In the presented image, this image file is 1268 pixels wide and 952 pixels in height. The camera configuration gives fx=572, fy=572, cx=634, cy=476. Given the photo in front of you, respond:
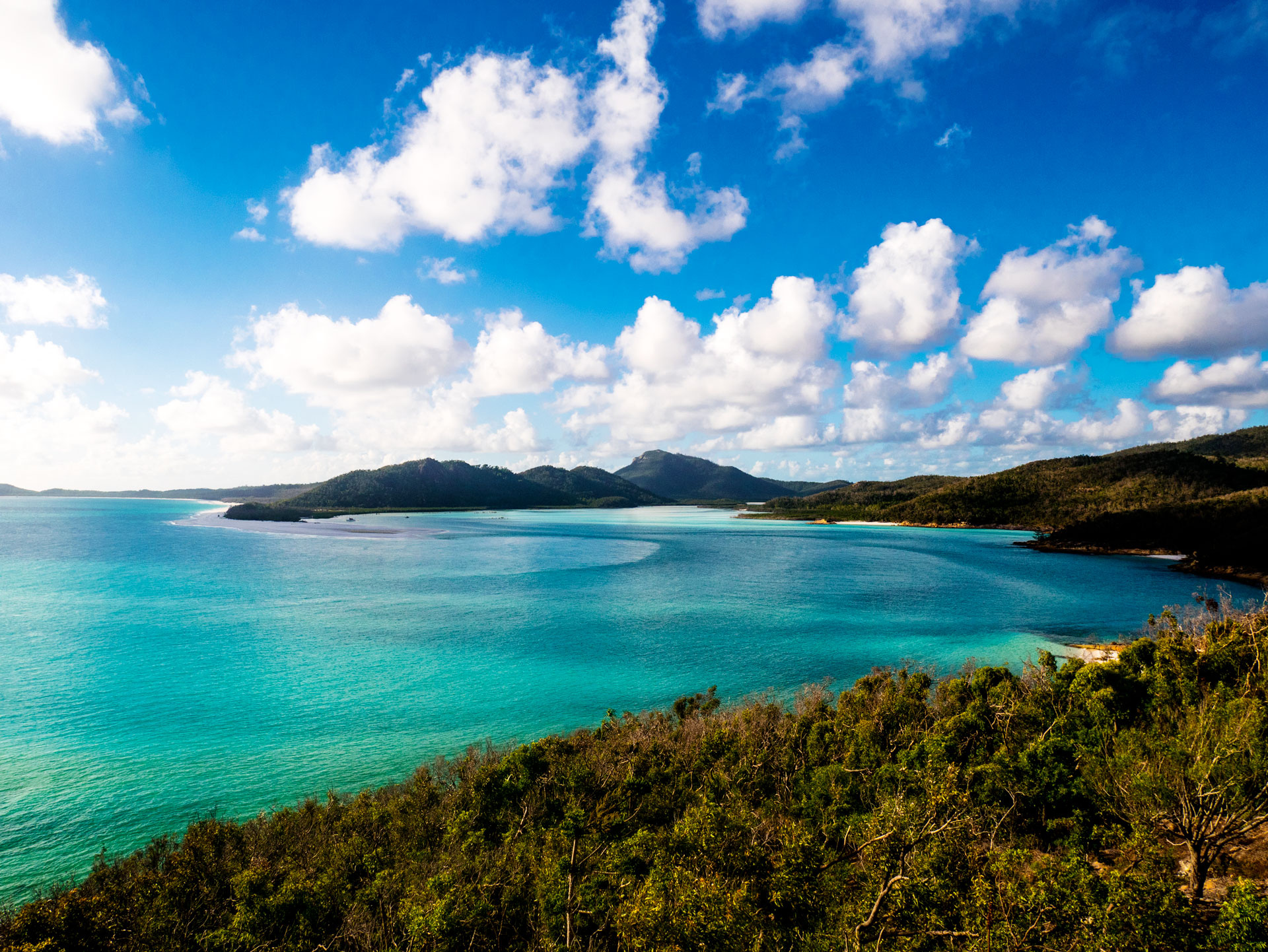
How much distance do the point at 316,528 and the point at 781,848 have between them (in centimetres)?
16171

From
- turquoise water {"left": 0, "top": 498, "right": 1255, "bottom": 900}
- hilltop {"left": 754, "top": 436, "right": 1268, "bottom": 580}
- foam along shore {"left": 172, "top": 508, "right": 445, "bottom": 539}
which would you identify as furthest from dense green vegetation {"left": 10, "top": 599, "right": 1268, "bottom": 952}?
foam along shore {"left": 172, "top": 508, "right": 445, "bottom": 539}

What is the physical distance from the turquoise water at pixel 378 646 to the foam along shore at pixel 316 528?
121ft

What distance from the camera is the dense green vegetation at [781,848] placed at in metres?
9.34

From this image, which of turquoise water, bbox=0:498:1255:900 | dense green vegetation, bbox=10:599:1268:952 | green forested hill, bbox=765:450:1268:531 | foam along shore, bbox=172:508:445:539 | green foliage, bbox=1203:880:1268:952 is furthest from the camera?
foam along shore, bbox=172:508:445:539

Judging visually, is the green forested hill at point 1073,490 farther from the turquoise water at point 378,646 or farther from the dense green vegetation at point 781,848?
the dense green vegetation at point 781,848

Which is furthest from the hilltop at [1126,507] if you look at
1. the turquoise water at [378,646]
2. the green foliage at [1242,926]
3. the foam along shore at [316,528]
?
the foam along shore at [316,528]

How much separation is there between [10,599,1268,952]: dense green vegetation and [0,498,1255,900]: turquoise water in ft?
19.2

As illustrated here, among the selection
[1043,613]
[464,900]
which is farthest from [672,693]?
[1043,613]

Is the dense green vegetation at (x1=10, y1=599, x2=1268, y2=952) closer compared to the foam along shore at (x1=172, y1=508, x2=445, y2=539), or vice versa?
the dense green vegetation at (x1=10, y1=599, x2=1268, y2=952)

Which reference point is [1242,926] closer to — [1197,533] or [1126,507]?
[1197,533]

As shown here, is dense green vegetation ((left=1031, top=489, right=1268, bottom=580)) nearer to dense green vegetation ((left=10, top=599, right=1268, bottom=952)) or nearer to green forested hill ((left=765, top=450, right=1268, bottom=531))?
green forested hill ((left=765, top=450, right=1268, bottom=531))

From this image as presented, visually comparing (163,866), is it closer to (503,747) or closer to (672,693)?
(503,747)

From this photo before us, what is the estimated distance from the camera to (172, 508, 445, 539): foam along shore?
132 m

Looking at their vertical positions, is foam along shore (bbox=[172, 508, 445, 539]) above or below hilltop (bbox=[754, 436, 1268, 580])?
below
